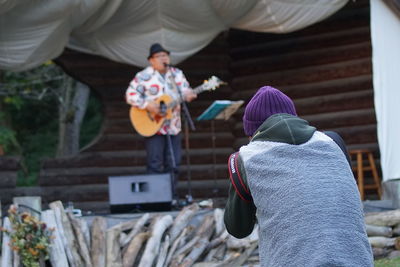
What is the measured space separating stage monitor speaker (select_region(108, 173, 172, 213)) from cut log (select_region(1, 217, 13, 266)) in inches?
53.8

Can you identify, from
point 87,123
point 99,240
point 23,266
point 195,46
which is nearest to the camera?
point 23,266

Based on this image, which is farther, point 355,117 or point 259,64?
point 259,64

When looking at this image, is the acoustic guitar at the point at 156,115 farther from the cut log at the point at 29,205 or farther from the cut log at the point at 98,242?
the cut log at the point at 29,205

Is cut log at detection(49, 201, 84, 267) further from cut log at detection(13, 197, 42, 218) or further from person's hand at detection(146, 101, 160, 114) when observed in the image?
person's hand at detection(146, 101, 160, 114)

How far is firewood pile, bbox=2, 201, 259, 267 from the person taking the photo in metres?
6.03

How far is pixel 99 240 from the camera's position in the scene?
6250 mm

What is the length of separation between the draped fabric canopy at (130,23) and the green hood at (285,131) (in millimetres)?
4889

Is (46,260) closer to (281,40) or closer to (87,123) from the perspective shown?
(281,40)

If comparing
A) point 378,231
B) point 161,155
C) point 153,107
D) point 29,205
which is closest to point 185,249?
point 29,205

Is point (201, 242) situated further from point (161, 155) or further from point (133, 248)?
point (161, 155)

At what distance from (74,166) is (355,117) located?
136 inches

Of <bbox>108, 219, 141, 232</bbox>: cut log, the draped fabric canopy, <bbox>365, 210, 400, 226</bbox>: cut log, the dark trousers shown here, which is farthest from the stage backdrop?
<bbox>108, 219, 141, 232</bbox>: cut log

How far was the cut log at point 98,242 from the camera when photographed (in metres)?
6.01

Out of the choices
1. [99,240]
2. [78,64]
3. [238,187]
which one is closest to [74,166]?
[78,64]
